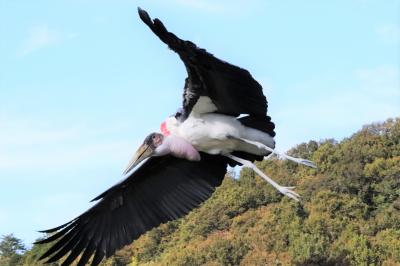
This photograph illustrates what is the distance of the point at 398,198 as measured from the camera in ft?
103

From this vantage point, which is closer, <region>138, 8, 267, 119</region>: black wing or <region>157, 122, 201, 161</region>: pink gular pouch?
<region>138, 8, 267, 119</region>: black wing

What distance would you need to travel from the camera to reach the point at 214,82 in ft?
31.1

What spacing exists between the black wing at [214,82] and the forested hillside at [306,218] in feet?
44.6

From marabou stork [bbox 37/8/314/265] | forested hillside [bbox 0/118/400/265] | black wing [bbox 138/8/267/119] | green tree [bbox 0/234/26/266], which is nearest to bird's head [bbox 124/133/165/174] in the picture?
marabou stork [bbox 37/8/314/265]

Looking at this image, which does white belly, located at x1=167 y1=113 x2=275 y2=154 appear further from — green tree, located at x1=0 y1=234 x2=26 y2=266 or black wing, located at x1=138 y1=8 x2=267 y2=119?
green tree, located at x1=0 y1=234 x2=26 y2=266

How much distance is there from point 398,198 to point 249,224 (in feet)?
18.0

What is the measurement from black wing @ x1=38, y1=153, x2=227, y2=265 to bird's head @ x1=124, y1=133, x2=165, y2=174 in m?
0.16

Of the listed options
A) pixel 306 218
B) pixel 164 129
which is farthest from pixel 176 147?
pixel 306 218

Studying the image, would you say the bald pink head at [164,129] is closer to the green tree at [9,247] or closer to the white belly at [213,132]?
the white belly at [213,132]

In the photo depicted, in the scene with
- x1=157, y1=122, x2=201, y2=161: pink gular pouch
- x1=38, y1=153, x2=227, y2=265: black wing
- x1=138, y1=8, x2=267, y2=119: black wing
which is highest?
x1=138, y1=8, x2=267, y2=119: black wing

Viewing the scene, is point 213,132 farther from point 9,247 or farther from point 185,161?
point 9,247

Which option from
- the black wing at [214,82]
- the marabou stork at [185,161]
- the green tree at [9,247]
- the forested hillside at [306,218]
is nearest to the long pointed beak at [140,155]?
the marabou stork at [185,161]

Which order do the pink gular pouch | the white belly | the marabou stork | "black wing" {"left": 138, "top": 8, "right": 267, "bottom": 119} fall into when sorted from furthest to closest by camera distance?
the pink gular pouch → the white belly → the marabou stork → "black wing" {"left": 138, "top": 8, "right": 267, "bottom": 119}

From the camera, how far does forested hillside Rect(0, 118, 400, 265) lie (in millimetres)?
25531
